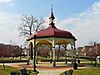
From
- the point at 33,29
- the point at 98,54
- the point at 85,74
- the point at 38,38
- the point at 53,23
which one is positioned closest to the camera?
the point at 85,74

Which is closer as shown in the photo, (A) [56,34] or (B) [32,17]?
(A) [56,34]

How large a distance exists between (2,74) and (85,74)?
25.7ft

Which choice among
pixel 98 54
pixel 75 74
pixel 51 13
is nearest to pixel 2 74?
pixel 75 74

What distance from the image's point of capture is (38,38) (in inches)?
1361

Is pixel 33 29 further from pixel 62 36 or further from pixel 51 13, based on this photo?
pixel 62 36

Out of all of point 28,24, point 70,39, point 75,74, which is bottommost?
point 75,74

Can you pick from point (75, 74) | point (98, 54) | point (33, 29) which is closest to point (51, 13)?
point (75, 74)

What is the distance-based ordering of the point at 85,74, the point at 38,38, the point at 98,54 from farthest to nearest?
the point at 98,54, the point at 38,38, the point at 85,74

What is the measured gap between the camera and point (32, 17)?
66625 millimetres

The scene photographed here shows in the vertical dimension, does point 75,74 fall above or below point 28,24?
below

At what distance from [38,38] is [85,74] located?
1259 centimetres

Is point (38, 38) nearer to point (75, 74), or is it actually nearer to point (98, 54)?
point (75, 74)

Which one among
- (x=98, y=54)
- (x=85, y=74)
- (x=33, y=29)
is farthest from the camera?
(x=33, y=29)

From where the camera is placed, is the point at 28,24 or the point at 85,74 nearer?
the point at 85,74
